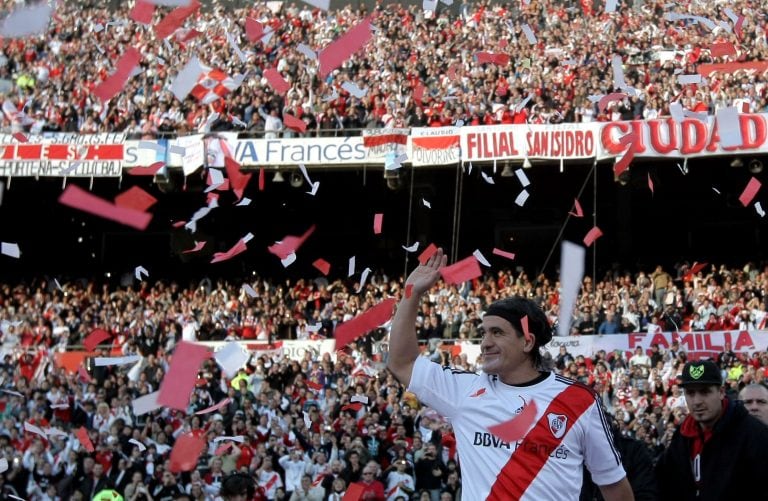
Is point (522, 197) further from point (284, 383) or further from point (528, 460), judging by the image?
point (528, 460)

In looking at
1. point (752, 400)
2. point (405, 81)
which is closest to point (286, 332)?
point (405, 81)

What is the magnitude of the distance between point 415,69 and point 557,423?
18904 millimetres

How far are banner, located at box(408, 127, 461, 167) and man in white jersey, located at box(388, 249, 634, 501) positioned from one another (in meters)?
16.9

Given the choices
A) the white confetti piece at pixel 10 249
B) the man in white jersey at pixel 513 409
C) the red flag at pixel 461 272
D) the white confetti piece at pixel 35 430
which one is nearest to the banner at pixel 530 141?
the white confetti piece at pixel 35 430

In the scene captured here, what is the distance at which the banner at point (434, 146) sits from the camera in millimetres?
20625

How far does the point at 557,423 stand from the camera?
A: 11.9 ft

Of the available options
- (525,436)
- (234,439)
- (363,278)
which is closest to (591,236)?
(363,278)

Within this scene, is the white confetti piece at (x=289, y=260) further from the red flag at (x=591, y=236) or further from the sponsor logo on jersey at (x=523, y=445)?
the sponsor logo on jersey at (x=523, y=445)

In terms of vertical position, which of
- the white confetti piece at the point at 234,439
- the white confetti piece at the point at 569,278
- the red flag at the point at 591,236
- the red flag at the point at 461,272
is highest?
the red flag at the point at 591,236

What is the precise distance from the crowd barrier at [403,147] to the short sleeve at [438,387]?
16791 millimetres

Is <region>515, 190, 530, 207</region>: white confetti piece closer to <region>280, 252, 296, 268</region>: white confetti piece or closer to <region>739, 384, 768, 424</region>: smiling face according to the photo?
<region>280, 252, 296, 268</region>: white confetti piece

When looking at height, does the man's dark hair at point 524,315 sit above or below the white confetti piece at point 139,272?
below

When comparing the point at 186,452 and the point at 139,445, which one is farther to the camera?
the point at 139,445

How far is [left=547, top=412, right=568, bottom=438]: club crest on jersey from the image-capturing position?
3.61 m
